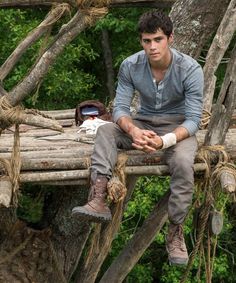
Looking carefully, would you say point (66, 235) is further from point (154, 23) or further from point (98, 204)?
point (154, 23)

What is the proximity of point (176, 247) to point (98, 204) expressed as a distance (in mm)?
442

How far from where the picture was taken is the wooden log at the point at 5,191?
3981mm

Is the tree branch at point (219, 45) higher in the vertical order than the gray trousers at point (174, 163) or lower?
higher

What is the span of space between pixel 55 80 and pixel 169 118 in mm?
5092

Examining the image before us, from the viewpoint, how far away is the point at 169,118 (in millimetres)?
4547

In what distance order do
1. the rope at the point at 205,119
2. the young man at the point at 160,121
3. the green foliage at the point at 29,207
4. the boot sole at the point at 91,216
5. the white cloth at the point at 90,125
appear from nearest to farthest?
the boot sole at the point at 91,216, the young man at the point at 160,121, the white cloth at the point at 90,125, the rope at the point at 205,119, the green foliage at the point at 29,207

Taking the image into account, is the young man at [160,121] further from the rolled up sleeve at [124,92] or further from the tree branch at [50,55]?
the tree branch at [50,55]

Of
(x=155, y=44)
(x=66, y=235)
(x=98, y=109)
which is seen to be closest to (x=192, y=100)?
(x=155, y=44)

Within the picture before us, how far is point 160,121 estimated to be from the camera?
4555 mm

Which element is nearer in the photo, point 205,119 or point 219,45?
point 219,45

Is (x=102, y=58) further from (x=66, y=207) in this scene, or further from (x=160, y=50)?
(x=160, y=50)

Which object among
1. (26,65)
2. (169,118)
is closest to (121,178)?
(169,118)

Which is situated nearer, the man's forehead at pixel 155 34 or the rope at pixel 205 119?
the man's forehead at pixel 155 34

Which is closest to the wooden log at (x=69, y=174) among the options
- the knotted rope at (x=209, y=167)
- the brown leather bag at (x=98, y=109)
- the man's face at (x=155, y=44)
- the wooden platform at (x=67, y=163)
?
the wooden platform at (x=67, y=163)
